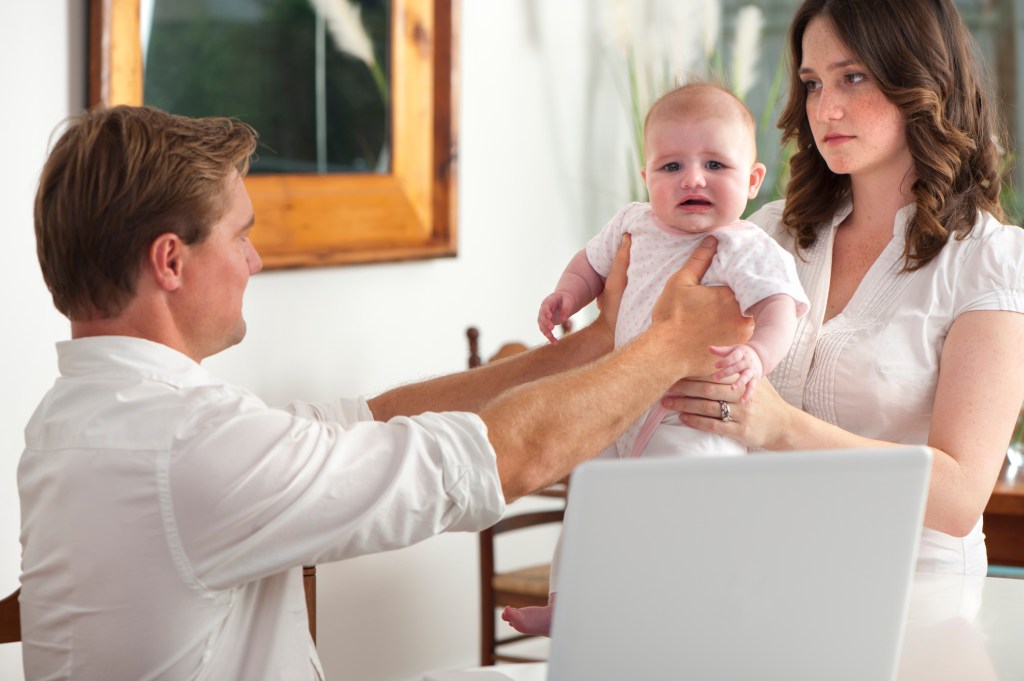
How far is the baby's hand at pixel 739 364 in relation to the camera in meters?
1.58

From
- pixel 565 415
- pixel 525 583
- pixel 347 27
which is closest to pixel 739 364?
pixel 565 415

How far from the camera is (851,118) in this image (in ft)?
6.30

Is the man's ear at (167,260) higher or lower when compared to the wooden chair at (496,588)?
higher

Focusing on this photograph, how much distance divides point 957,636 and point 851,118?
2.66 feet

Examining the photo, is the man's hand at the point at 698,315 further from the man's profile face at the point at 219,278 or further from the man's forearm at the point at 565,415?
the man's profile face at the point at 219,278

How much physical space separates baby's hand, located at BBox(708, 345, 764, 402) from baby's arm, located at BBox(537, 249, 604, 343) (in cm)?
38

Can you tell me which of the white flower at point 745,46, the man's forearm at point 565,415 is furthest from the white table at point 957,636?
the white flower at point 745,46

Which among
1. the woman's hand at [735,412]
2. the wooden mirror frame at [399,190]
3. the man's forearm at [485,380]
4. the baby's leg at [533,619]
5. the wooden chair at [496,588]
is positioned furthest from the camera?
the wooden chair at [496,588]

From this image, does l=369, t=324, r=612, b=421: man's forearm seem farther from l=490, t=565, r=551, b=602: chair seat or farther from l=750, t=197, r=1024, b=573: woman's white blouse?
l=490, t=565, r=551, b=602: chair seat

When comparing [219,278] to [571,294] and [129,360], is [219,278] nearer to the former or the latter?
[129,360]

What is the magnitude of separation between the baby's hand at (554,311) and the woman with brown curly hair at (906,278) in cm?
27

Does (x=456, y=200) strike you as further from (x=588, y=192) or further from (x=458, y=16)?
(x=588, y=192)

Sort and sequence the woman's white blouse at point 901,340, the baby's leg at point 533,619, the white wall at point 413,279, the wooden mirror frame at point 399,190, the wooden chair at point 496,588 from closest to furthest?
the baby's leg at point 533,619 → the woman's white blouse at point 901,340 → the white wall at point 413,279 → the wooden mirror frame at point 399,190 → the wooden chair at point 496,588

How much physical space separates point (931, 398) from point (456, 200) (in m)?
1.76
